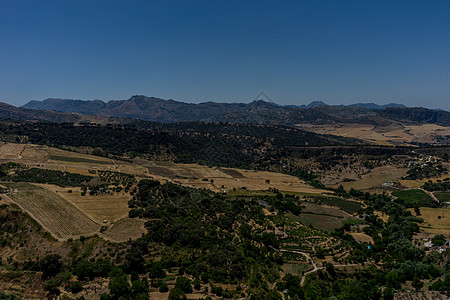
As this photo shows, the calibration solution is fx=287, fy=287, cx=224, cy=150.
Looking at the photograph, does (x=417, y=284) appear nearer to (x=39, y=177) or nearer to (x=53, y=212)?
(x=53, y=212)

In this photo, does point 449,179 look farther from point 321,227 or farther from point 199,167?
point 199,167

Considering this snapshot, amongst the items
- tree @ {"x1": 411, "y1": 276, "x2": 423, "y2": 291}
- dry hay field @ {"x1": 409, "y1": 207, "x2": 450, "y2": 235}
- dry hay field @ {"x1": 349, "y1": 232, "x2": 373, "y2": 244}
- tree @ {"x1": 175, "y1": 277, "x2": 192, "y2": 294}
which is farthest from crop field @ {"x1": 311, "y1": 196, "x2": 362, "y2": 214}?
tree @ {"x1": 175, "y1": 277, "x2": 192, "y2": 294}

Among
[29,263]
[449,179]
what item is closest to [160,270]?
[29,263]

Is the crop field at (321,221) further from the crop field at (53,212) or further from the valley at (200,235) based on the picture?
Result: the crop field at (53,212)

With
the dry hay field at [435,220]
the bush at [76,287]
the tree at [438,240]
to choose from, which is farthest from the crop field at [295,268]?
the dry hay field at [435,220]

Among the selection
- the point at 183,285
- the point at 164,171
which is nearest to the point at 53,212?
the point at 183,285
